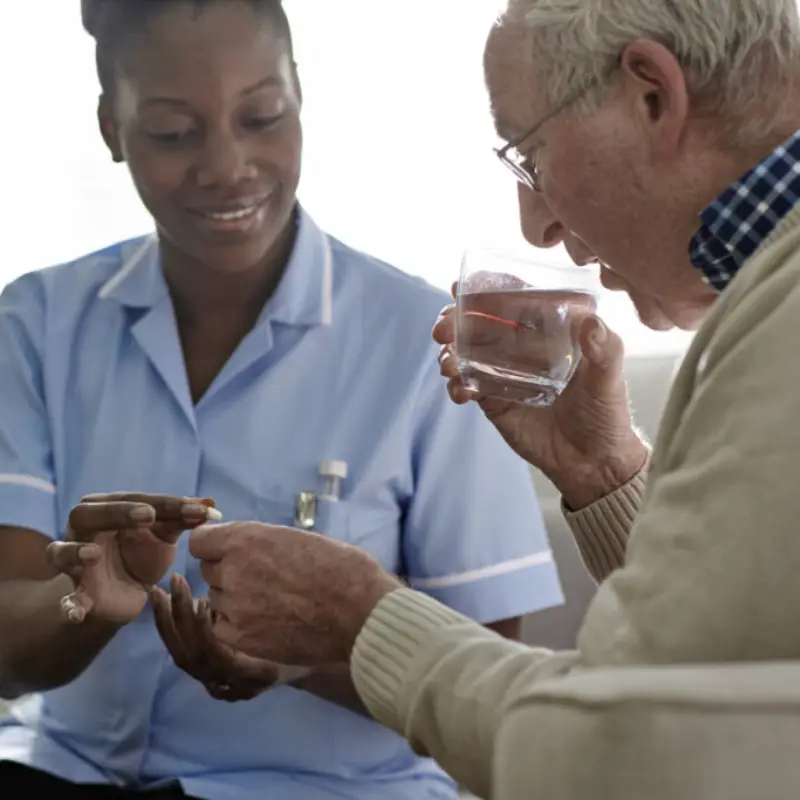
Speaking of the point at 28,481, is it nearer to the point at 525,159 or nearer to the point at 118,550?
the point at 118,550

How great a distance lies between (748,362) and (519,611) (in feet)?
2.17

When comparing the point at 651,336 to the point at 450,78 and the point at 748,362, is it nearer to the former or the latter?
the point at 450,78

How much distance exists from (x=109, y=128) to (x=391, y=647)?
784mm

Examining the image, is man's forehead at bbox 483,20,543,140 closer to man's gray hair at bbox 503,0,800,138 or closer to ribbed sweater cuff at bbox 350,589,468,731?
man's gray hair at bbox 503,0,800,138

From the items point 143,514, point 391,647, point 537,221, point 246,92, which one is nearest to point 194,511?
point 143,514

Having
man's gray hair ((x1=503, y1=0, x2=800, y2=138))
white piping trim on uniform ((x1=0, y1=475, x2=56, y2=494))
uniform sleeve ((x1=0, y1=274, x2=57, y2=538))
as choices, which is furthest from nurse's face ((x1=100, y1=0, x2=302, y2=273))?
man's gray hair ((x1=503, y1=0, x2=800, y2=138))

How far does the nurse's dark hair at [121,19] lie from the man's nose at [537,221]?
0.43 m

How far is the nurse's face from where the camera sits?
120 cm

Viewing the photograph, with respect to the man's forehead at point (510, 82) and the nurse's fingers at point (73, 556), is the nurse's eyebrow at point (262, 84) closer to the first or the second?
the man's forehead at point (510, 82)

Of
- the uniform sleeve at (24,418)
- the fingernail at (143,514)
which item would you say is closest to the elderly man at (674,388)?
the fingernail at (143,514)

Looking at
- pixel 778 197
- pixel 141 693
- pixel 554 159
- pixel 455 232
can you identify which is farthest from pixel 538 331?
pixel 455 232

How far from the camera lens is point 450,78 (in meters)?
1.66

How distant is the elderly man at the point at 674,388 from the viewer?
54 cm

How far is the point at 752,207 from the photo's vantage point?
746 millimetres
